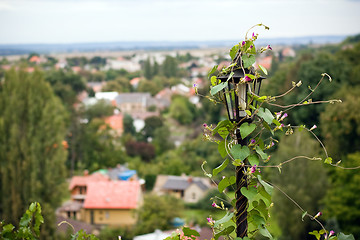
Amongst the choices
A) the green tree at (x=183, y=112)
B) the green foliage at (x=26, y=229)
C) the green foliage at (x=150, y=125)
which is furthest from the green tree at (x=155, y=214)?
the green tree at (x=183, y=112)

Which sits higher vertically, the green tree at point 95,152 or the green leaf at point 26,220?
the green leaf at point 26,220

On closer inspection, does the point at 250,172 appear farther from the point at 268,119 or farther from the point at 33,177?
the point at 33,177

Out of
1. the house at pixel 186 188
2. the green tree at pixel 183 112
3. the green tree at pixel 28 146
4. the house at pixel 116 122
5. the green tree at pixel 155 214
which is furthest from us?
the green tree at pixel 183 112

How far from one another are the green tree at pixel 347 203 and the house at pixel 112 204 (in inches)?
324

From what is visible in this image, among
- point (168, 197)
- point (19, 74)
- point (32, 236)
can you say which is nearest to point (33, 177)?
point (19, 74)

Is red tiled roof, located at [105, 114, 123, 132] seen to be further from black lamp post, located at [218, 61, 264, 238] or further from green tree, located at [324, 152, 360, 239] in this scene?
black lamp post, located at [218, 61, 264, 238]

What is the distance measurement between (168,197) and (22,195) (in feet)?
17.4

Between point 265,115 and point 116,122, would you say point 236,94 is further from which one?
point 116,122

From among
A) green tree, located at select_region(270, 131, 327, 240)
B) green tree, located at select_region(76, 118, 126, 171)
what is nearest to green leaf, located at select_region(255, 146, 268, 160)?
green tree, located at select_region(270, 131, 327, 240)

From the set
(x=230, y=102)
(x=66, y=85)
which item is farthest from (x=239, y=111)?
(x=66, y=85)

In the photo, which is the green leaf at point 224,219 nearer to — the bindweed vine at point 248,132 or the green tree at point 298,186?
the bindweed vine at point 248,132

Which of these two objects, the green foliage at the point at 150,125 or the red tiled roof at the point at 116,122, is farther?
the red tiled roof at the point at 116,122

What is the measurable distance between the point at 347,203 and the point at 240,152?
10487 millimetres

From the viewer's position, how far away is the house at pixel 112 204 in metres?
17.0
